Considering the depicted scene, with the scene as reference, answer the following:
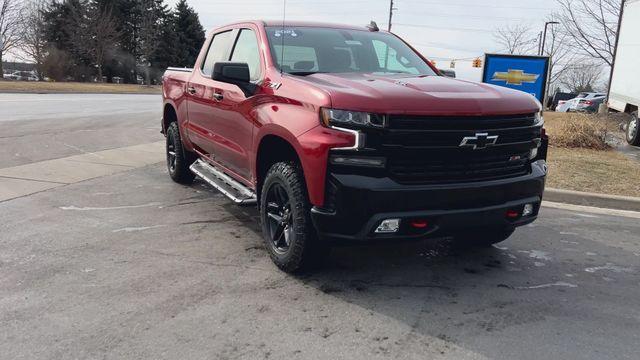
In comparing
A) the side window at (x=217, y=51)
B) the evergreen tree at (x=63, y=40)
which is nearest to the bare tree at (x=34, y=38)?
the evergreen tree at (x=63, y=40)

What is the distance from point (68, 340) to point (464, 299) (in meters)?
2.50

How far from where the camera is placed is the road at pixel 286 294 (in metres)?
3.12

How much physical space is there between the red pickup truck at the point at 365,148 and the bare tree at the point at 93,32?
53865 millimetres

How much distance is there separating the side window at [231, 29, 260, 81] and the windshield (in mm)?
188

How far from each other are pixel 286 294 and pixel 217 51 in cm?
315

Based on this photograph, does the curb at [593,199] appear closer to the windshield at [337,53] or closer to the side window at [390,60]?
the windshield at [337,53]

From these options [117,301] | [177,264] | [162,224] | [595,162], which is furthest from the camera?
[595,162]

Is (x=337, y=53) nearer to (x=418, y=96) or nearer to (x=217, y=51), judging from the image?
(x=418, y=96)

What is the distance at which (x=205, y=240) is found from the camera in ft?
16.1

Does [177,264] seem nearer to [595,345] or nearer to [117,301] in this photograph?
[117,301]

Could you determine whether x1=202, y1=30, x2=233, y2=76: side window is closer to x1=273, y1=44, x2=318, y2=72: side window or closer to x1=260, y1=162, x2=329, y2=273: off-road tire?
x1=273, y1=44, x2=318, y2=72: side window

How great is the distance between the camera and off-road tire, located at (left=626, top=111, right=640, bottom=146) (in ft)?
41.8

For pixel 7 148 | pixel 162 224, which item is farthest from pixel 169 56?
pixel 162 224

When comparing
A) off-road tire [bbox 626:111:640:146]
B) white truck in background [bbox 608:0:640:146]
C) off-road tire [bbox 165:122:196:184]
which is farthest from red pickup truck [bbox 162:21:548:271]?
white truck in background [bbox 608:0:640:146]
